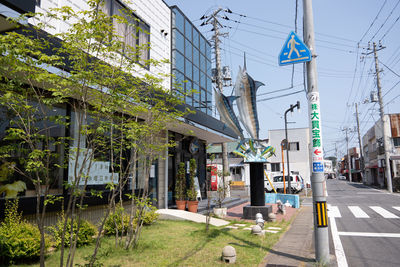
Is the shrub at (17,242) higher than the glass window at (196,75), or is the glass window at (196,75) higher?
the glass window at (196,75)

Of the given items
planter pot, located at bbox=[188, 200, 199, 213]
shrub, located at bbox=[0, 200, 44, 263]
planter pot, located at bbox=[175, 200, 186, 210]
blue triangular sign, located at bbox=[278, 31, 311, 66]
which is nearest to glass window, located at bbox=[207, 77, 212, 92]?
planter pot, located at bbox=[175, 200, 186, 210]

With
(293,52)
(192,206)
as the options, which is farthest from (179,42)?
(293,52)

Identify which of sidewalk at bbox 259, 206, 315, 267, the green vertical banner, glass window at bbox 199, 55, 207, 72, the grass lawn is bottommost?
sidewalk at bbox 259, 206, 315, 267

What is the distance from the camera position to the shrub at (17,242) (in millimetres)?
5582

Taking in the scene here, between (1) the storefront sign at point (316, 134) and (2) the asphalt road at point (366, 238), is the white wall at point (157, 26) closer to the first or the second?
(1) the storefront sign at point (316, 134)

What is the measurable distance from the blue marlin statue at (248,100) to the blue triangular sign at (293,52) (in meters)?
5.37

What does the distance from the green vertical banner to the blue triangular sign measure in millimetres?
3248

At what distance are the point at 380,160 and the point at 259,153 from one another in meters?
34.7

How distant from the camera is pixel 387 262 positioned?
6.45 metres

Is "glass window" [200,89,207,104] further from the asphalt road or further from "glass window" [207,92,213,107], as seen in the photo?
the asphalt road

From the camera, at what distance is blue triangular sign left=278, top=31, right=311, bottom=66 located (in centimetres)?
667

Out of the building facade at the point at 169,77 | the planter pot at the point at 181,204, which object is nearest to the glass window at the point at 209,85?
the building facade at the point at 169,77

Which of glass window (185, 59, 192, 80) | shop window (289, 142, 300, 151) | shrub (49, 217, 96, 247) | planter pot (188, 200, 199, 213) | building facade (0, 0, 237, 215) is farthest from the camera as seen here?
shop window (289, 142, 300, 151)

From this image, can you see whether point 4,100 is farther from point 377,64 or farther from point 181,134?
point 377,64
